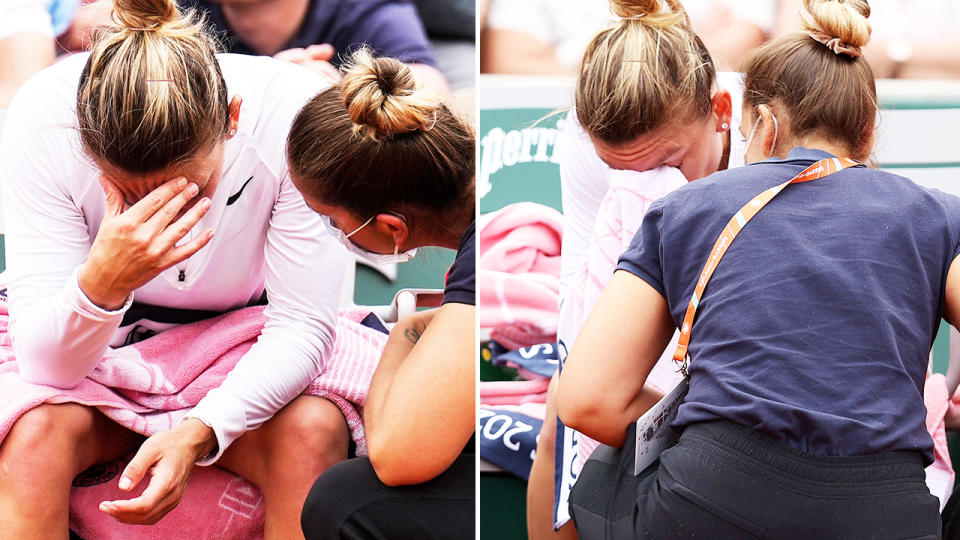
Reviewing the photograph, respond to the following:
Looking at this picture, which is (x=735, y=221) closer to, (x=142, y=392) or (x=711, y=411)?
(x=711, y=411)

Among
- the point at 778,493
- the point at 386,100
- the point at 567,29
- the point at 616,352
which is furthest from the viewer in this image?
the point at 567,29

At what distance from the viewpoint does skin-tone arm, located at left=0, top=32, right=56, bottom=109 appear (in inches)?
64.5

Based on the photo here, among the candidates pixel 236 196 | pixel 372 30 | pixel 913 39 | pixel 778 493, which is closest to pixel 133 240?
pixel 236 196

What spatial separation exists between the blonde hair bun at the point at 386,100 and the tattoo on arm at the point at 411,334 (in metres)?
0.36

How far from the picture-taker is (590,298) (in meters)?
1.87

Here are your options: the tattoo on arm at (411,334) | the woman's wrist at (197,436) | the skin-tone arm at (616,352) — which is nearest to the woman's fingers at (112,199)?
the woman's wrist at (197,436)

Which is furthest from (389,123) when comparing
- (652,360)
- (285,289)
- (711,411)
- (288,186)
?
(711,411)

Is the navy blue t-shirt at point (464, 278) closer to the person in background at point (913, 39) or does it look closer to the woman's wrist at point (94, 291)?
the woman's wrist at point (94, 291)

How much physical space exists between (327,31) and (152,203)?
42cm

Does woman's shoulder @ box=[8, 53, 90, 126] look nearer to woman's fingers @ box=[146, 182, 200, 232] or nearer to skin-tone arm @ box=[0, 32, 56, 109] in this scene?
skin-tone arm @ box=[0, 32, 56, 109]

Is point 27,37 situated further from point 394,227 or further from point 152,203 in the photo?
point 394,227

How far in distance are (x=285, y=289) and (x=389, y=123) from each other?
36 centimetres

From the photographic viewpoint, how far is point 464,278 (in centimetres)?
161

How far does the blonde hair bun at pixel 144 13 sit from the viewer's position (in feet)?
4.95
